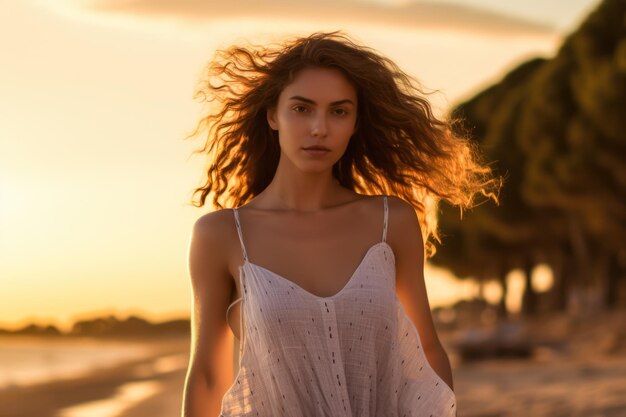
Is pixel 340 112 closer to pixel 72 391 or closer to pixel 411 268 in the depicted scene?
pixel 411 268

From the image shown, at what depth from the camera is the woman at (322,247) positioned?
4.13 meters

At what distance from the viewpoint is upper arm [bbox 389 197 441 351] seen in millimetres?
4371

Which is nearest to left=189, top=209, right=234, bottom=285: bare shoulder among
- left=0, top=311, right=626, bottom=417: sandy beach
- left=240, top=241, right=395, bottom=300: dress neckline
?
left=240, top=241, right=395, bottom=300: dress neckline

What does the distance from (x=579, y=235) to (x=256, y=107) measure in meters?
41.9

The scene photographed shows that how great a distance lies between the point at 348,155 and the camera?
4.88 metres

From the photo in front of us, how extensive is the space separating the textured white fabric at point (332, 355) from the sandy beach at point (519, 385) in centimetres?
1125

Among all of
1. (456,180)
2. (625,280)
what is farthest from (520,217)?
(456,180)

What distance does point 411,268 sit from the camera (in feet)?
14.5

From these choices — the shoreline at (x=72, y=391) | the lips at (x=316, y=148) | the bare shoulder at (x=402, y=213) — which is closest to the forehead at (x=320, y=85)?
the lips at (x=316, y=148)

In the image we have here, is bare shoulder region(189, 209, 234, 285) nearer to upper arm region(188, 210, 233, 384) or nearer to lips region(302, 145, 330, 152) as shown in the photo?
upper arm region(188, 210, 233, 384)

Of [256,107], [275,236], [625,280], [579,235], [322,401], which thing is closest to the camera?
[322,401]

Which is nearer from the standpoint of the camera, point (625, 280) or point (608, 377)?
point (608, 377)

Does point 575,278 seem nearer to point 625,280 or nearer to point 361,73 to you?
point 625,280

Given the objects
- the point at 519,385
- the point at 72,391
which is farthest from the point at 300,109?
the point at 72,391
